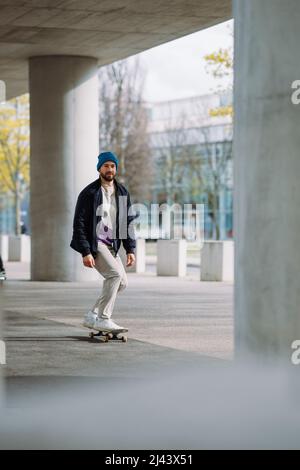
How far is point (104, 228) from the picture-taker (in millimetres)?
12875

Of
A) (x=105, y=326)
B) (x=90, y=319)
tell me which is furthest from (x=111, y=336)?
(x=90, y=319)

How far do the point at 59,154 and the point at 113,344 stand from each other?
13.5m

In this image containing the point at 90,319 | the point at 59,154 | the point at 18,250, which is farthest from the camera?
the point at 18,250

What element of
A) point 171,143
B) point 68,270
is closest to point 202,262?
point 68,270

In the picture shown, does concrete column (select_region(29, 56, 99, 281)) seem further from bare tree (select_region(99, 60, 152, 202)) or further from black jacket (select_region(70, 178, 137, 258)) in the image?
bare tree (select_region(99, 60, 152, 202))

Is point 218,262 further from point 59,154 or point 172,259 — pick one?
point 59,154

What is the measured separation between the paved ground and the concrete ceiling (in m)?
5.28

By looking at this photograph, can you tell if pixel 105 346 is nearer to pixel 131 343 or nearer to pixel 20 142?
pixel 131 343

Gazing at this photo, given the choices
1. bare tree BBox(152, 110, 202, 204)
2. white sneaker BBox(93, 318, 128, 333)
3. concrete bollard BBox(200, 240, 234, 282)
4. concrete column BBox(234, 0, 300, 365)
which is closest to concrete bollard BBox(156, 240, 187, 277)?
concrete bollard BBox(200, 240, 234, 282)

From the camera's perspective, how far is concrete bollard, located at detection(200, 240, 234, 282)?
26312mm

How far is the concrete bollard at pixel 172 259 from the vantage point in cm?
2866

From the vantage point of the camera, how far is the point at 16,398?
8602mm

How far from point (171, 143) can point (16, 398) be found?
62.4 meters

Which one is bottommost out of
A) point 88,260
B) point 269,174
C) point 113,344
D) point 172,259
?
point 113,344
